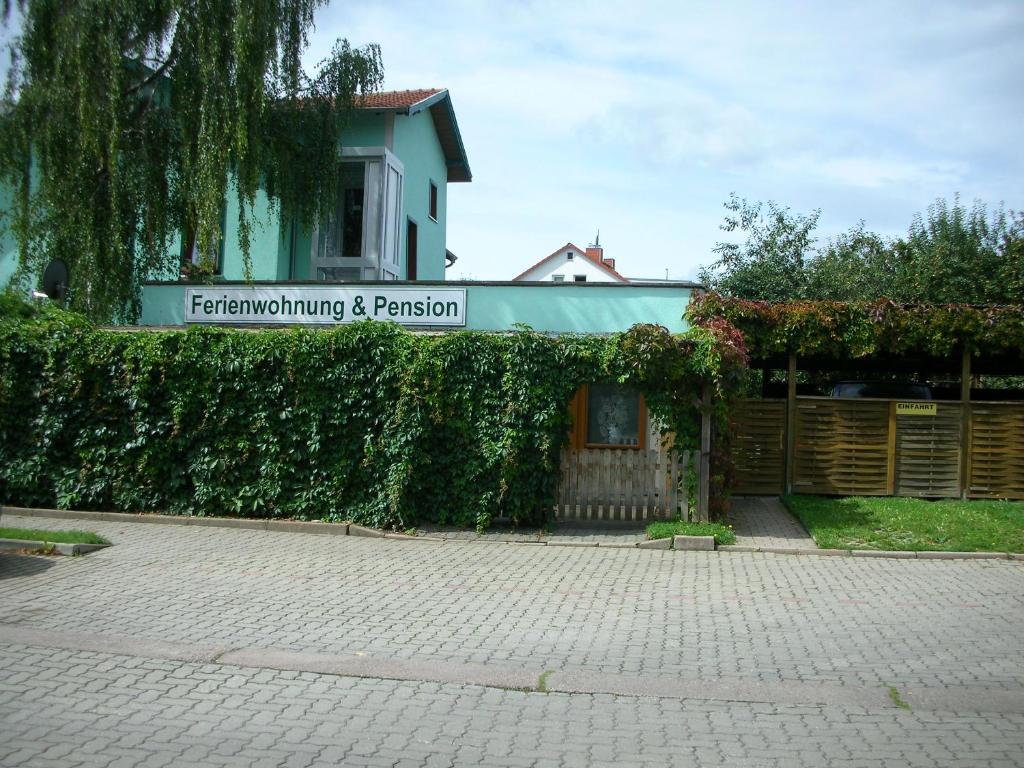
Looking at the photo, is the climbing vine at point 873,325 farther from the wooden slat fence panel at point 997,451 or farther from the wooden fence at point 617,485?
the wooden fence at point 617,485

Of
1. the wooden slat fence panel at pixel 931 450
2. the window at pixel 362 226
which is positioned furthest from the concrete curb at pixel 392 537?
the window at pixel 362 226

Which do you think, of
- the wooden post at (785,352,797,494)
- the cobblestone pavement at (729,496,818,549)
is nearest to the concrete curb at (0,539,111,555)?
the cobblestone pavement at (729,496,818,549)

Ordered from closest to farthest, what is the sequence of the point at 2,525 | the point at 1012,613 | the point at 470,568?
the point at 1012,613
the point at 470,568
the point at 2,525

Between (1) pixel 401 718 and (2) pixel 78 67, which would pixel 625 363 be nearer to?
(1) pixel 401 718

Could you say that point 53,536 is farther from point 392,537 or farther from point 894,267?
point 894,267

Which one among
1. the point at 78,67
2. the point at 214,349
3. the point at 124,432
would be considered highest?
the point at 78,67

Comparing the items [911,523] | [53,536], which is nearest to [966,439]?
[911,523]

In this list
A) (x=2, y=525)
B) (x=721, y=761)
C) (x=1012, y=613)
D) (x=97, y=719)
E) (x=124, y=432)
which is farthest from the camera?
(x=124, y=432)

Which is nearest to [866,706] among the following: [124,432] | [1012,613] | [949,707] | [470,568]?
[949,707]

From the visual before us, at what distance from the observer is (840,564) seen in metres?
11.1

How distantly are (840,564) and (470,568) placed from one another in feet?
14.7

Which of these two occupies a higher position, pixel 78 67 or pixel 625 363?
pixel 78 67

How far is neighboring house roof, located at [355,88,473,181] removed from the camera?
69.9ft

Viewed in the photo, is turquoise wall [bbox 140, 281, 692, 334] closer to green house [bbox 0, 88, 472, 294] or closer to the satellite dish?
green house [bbox 0, 88, 472, 294]
